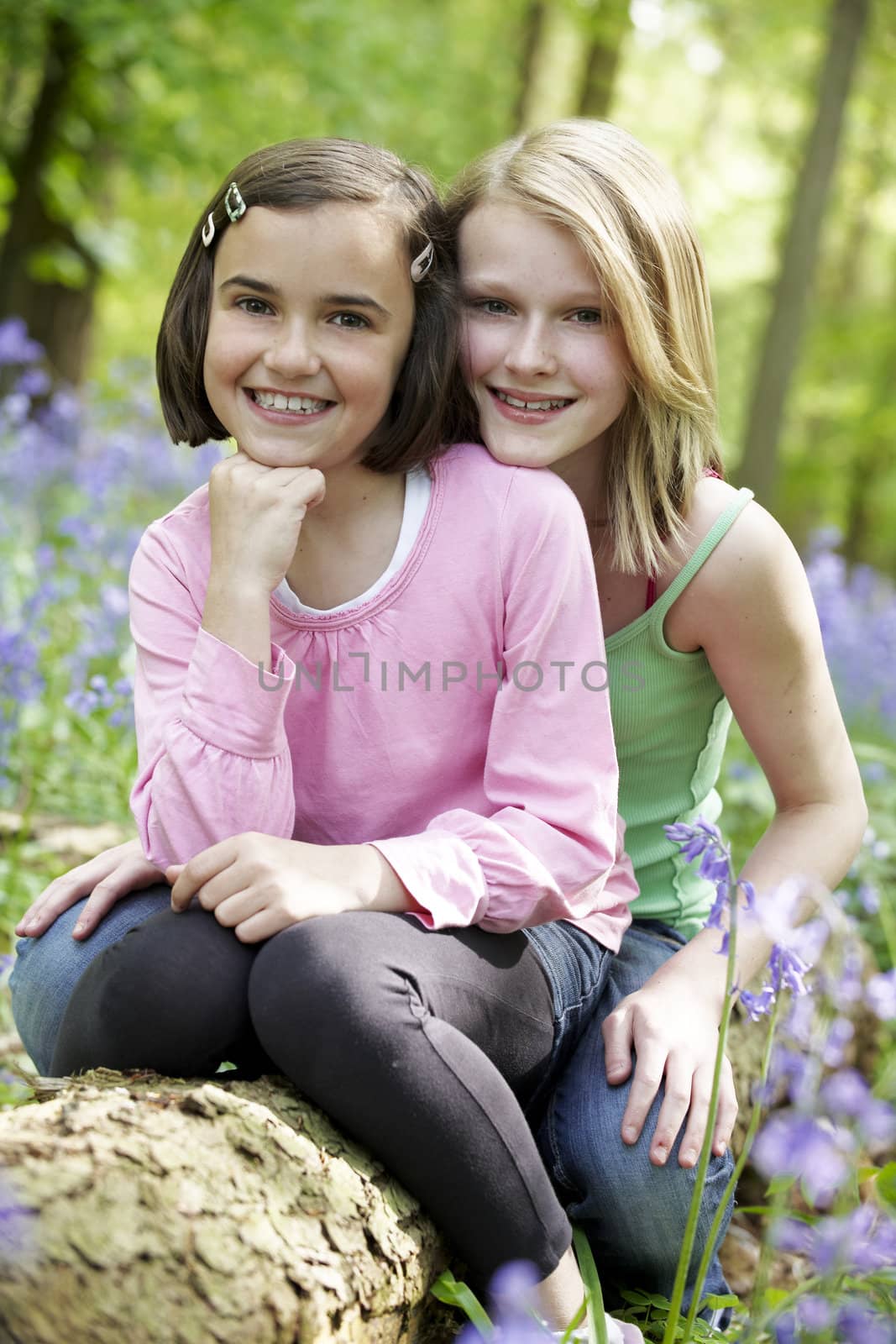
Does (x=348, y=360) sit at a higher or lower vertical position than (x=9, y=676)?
higher

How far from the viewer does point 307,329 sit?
1811 mm

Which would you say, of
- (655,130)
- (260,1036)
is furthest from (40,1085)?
(655,130)

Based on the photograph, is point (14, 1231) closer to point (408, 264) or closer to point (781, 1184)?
point (781, 1184)

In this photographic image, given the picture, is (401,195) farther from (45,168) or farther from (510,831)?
(45,168)

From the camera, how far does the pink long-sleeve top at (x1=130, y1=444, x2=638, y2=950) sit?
1.71 meters

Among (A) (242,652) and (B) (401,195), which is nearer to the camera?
(A) (242,652)

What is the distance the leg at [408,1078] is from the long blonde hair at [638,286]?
78 cm

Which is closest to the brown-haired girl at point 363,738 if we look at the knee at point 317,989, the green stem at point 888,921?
the knee at point 317,989

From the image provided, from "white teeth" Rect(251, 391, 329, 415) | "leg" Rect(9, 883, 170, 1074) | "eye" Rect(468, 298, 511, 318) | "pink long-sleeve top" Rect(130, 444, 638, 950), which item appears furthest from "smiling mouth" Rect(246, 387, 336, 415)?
"leg" Rect(9, 883, 170, 1074)

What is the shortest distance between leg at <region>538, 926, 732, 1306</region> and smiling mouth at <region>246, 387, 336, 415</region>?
0.97 metres

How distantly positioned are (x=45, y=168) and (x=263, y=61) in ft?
4.36

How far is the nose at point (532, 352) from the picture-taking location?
193 centimetres

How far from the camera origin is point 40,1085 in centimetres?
151

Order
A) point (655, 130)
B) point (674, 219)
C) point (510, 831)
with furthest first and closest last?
point (655, 130), point (674, 219), point (510, 831)
